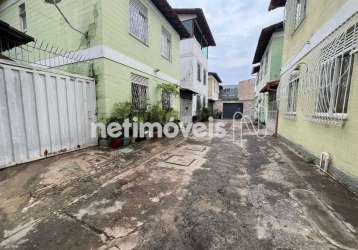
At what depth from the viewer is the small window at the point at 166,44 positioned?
8477 millimetres

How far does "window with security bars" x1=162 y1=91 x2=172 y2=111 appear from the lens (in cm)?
874

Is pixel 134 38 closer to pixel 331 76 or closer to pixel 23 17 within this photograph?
pixel 23 17

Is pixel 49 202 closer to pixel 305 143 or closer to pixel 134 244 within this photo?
pixel 134 244

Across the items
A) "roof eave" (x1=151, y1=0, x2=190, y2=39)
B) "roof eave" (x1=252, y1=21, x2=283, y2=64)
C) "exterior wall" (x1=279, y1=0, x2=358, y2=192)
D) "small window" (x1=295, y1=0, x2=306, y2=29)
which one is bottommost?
"exterior wall" (x1=279, y1=0, x2=358, y2=192)

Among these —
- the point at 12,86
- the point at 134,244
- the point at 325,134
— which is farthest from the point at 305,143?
the point at 12,86

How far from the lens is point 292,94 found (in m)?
6.05

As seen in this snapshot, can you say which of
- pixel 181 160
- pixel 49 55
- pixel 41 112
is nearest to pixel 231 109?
pixel 181 160

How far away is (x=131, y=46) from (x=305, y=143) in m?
6.52

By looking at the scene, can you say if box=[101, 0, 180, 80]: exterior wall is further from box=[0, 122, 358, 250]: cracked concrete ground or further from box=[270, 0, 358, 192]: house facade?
box=[270, 0, 358, 192]: house facade

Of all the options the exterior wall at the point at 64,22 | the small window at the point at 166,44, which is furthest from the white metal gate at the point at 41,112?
the small window at the point at 166,44

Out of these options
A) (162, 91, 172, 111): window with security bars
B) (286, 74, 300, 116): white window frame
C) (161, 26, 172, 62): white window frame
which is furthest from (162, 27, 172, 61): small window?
(286, 74, 300, 116): white window frame

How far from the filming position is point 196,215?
2.12 meters

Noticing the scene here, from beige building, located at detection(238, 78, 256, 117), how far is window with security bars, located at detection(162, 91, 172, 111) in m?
17.7

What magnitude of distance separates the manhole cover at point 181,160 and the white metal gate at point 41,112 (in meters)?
2.74
